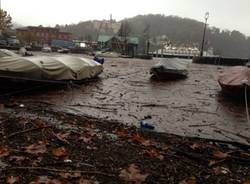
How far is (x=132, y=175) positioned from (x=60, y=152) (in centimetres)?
181

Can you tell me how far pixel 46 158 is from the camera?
22.4 feet

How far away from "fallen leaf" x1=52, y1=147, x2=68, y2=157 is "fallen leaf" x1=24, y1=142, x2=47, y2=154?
24 cm

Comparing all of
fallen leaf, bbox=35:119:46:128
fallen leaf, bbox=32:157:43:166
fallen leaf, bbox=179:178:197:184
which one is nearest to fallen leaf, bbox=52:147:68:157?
fallen leaf, bbox=32:157:43:166

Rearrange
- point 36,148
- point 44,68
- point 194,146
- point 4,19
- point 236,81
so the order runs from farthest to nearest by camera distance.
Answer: point 4,19 → point 236,81 → point 44,68 → point 194,146 → point 36,148

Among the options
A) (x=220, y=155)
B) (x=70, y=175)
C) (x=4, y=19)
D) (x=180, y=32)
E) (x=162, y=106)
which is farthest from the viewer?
(x=180, y=32)

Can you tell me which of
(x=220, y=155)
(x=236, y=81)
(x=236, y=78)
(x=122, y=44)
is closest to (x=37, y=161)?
(x=220, y=155)

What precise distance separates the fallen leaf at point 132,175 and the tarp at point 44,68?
33.3ft

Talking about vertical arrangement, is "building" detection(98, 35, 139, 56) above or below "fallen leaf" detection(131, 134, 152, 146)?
below

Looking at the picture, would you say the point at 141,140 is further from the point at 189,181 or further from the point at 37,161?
the point at 37,161

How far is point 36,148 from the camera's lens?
7.41 metres

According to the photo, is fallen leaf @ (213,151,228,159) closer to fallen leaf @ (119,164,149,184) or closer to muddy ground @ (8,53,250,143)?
muddy ground @ (8,53,250,143)

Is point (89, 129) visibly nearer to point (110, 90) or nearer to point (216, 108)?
point (216, 108)

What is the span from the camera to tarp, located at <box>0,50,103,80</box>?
595 inches

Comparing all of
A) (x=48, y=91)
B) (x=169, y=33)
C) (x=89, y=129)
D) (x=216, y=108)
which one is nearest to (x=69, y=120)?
(x=89, y=129)
